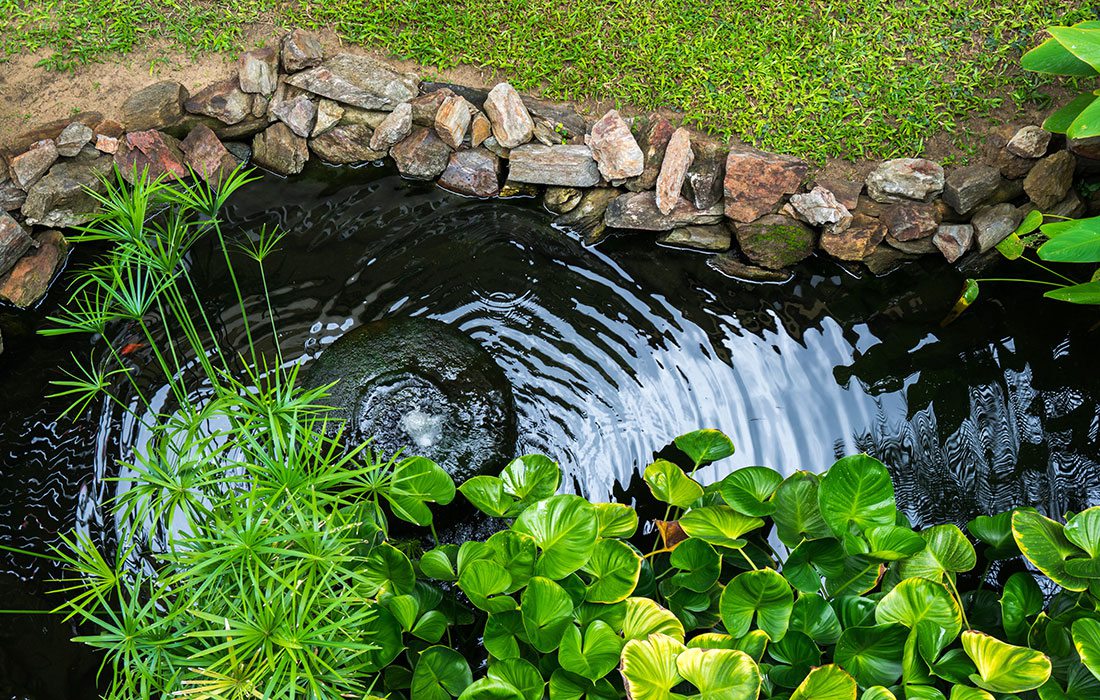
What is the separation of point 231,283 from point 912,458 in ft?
10.5

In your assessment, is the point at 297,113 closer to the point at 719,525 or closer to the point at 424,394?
the point at 424,394

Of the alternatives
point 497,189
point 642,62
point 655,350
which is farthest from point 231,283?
point 642,62

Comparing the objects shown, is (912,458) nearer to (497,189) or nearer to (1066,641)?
(1066,641)

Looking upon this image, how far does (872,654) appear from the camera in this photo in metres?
2.55

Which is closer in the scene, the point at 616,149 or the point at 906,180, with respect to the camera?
the point at 906,180

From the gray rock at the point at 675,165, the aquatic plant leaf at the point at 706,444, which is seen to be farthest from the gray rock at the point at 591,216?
the aquatic plant leaf at the point at 706,444

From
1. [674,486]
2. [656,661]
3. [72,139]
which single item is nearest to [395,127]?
[72,139]

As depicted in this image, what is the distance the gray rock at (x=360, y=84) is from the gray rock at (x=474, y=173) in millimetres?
405

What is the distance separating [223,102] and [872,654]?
380cm

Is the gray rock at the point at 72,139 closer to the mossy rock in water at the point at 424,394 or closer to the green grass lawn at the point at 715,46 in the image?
the green grass lawn at the point at 715,46

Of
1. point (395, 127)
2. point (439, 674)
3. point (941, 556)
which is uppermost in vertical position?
point (395, 127)

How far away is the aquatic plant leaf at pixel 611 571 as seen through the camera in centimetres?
261

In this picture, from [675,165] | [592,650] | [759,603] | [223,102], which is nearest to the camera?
[592,650]

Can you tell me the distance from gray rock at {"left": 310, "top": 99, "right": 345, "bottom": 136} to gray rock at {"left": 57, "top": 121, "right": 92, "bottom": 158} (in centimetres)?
107
